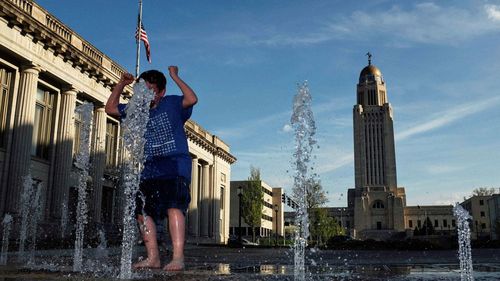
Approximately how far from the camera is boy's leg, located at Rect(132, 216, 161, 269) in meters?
4.55

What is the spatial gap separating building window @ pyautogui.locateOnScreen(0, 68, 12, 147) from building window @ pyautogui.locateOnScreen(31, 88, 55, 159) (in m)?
1.86

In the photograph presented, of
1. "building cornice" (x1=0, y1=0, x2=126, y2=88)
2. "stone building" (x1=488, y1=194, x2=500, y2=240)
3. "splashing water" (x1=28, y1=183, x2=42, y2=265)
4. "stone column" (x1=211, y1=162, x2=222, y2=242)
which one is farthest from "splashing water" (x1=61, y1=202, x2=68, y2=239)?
"stone building" (x1=488, y1=194, x2=500, y2=240)

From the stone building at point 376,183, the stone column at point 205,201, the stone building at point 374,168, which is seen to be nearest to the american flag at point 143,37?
the stone column at point 205,201

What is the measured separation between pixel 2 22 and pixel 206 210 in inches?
1137

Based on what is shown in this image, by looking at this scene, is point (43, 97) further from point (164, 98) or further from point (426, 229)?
point (426, 229)

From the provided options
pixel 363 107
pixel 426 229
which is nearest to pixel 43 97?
pixel 426 229

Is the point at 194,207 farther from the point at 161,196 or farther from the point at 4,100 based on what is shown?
the point at 161,196

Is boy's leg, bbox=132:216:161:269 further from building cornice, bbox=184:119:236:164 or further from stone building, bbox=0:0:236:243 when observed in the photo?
building cornice, bbox=184:119:236:164

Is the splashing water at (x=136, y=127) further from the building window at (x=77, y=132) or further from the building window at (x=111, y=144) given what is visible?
the building window at (x=111, y=144)

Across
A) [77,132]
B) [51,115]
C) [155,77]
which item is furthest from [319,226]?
[155,77]

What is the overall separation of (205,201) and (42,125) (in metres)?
23.9

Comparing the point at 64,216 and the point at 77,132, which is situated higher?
the point at 77,132

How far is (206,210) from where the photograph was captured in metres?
43.2

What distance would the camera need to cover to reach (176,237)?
4.35 metres
